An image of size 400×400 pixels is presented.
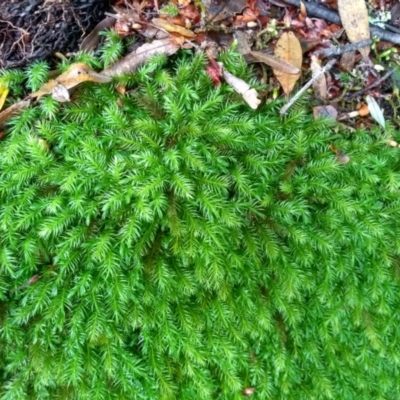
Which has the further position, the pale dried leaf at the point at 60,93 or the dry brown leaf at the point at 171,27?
the dry brown leaf at the point at 171,27

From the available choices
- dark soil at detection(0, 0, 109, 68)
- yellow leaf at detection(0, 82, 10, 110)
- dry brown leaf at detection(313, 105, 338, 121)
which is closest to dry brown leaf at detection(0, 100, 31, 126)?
yellow leaf at detection(0, 82, 10, 110)

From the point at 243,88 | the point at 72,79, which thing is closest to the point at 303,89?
the point at 243,88

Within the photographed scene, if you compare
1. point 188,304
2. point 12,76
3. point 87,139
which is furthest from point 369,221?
point 12,76

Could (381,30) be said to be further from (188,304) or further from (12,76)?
(12,76)

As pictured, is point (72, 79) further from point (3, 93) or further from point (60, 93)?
point (3, 93)

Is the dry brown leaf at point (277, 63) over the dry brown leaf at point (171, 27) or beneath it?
beneath

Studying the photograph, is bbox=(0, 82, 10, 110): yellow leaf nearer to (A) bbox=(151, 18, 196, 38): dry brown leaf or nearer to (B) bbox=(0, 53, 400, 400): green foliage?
→ (B) bbox=(0, 53, 400, 400): green foliage

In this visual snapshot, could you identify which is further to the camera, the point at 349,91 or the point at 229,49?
the point at 349,91

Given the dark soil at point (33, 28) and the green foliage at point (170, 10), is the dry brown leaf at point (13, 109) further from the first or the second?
the green foliage at point (170, 10)

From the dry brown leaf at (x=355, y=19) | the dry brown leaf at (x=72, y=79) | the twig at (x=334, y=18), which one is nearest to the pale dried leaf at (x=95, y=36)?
the dry brown leaf at (x=72, y=79)
